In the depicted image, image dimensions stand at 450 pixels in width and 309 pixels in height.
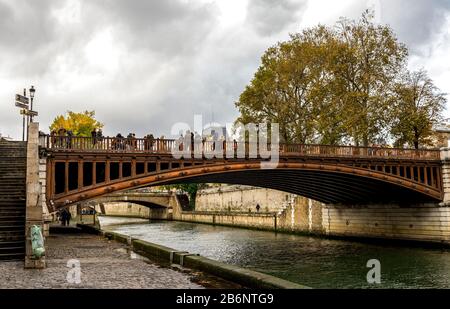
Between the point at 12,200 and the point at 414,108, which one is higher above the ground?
the point at 414,108

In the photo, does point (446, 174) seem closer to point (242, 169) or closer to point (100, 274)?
point (242, 169)

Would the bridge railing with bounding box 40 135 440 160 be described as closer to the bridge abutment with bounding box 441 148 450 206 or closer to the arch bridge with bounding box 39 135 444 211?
the arch bridge with bounding box 39 135 444 211

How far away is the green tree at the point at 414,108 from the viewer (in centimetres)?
3275

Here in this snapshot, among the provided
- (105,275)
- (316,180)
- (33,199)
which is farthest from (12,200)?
(316,180)

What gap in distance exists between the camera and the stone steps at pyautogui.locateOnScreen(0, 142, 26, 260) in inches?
563

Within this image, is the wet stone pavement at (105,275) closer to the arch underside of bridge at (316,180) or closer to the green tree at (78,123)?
the arch underside of bridge at (316,180)

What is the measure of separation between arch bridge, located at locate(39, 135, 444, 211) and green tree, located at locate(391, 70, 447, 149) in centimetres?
320

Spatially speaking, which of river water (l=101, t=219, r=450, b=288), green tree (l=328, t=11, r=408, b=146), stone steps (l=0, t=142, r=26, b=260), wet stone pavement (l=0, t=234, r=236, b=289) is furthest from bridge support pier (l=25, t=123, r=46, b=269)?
green tree (l=328, t=11, r=408, b=146)

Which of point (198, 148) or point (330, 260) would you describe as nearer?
point (198, 148)

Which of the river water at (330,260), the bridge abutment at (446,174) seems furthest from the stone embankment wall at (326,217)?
the river water at (330,260)

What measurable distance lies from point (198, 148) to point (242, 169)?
2438mm

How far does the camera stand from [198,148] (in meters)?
22.7

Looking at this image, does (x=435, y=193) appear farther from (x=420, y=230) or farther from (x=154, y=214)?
(x=154, y=214)

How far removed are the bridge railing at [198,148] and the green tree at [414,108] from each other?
3565mm
